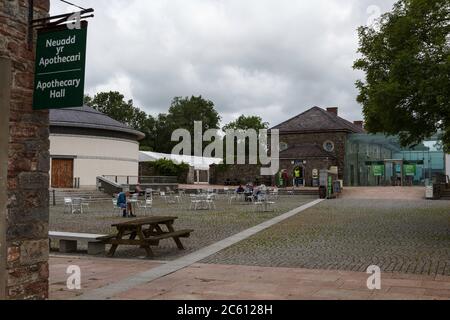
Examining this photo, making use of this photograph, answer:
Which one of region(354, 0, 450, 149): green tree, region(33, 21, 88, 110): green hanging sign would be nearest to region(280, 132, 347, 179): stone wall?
region(354, 0, 450, 149): green tree

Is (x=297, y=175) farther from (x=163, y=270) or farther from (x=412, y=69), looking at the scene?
(x=163, y=270)

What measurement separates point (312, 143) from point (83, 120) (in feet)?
71.9

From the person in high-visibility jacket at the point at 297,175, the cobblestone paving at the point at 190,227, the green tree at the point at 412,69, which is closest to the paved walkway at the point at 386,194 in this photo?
the person in high-visibility jacket at the point at 297,175

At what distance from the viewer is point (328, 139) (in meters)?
46.5

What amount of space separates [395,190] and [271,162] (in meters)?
14.8

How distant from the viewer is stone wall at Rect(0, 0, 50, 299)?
525cm

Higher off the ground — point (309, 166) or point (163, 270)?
point (309, 166)

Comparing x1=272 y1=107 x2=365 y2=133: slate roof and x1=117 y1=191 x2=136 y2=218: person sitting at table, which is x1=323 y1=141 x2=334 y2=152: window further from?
x1=117 y1=191 x2=136 y2=218: person sitting at table

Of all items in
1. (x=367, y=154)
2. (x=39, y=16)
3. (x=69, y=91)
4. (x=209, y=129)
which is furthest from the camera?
(x=209, y=129)

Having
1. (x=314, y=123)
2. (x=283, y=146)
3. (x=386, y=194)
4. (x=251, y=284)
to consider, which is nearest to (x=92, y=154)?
(x=283, y=146)

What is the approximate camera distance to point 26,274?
543 cm

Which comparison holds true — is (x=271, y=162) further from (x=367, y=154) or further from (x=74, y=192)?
(x=74, y=192)

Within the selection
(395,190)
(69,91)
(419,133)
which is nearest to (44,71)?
(69,91)
